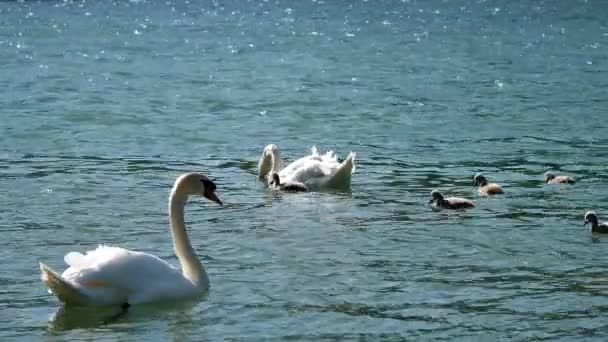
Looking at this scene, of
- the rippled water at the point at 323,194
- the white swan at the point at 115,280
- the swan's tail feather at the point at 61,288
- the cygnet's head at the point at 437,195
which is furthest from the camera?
the cygnet's head at the point at 437,195

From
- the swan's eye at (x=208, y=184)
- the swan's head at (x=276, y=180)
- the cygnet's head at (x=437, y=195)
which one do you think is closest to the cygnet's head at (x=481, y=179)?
the cygnet's head at (x=437, y=195)

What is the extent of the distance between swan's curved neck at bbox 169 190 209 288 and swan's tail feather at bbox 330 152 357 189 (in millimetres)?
5411

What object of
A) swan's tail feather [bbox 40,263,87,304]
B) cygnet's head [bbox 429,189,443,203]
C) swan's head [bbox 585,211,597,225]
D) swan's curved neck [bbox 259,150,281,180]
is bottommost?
swan's tail feather [bbox 40,263,87,304]

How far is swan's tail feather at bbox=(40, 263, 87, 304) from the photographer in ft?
35.5

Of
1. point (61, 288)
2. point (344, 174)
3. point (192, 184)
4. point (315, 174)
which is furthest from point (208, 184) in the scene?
point (315, 174)

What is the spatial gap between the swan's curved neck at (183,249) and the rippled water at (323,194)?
21cm

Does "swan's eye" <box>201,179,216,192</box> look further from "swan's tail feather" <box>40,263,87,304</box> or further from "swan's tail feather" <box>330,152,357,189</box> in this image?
"swan's tail feather" <box>330,152,357,189</box>

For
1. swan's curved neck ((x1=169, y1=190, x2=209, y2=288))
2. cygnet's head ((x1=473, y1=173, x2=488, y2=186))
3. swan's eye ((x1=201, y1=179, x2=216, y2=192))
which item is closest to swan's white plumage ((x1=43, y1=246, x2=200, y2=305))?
swan's curved neck ((x1=169, y1=190, x2=209, y2=288))

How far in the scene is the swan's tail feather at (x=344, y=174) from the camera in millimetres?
17469

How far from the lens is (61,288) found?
35.9 feet

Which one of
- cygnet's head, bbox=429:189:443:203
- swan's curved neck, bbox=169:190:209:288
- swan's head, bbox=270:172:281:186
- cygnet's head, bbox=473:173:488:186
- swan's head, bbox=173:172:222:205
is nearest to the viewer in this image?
swan's curved neck, bbox=169:190:209:288

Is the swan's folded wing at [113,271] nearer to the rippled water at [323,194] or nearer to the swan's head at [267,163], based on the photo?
the rippled water at [323,194]

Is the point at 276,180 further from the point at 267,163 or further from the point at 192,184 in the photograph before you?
the point at 192,184

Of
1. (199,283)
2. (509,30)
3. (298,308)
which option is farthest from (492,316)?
(509,30)
